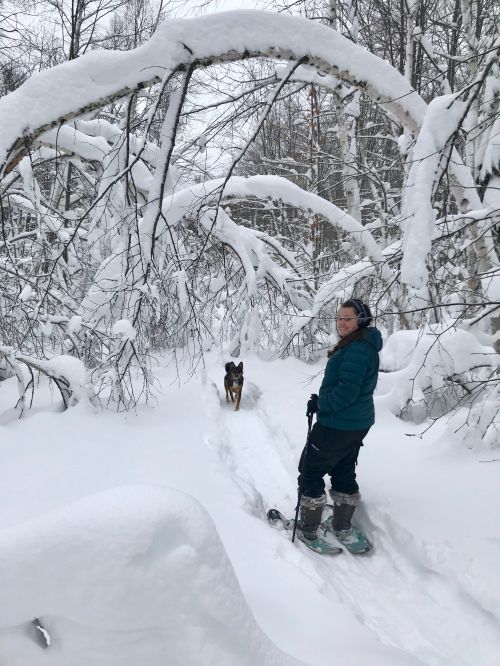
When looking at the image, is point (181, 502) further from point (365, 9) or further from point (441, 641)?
point (365, 9)

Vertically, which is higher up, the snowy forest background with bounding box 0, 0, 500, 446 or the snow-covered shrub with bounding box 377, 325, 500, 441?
the snowy forest background with bounding box 0, 0, 500, 446

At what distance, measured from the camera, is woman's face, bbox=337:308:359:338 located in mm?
3404

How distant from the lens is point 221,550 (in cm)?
170

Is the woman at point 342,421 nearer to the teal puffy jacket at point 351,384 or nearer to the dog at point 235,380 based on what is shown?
the teal puffy jacket at point 351,384

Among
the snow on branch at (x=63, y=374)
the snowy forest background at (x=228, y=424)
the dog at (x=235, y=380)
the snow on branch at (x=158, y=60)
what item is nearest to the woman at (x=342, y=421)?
the snowy forest background at (x=228, y=424)

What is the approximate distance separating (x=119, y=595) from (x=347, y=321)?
2454 millimetres

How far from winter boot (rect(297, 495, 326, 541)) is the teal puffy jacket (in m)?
0.63

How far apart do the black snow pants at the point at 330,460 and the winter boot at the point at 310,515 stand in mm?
52

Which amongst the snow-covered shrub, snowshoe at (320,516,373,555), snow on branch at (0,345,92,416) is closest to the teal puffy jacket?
the snow-covered shrub

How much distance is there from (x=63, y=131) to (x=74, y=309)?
10.8ft

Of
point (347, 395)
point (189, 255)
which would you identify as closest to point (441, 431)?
point (347, 395)

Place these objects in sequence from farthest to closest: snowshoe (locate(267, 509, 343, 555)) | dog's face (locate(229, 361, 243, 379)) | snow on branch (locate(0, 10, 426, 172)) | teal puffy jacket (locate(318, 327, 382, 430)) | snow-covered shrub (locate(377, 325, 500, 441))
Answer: dog's face (locate(229, 361, 243, 379)) → snow-covered shrub (locate(377, 325, 500, 441)) → snowshoe (locate(267, 509, 343, 555)) → teal puffy jacket (locate(318, 327, 382, 430)) → snow on branch (locate(0, 10, 426, 172))

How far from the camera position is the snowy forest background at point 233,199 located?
2.28m

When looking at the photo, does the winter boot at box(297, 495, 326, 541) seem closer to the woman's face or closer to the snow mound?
the woman's face
